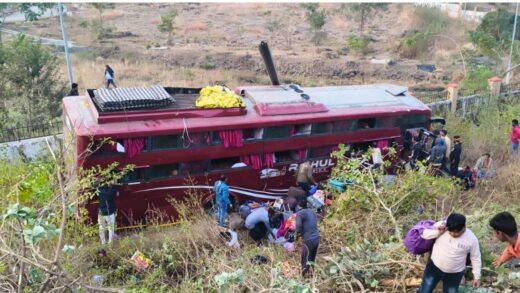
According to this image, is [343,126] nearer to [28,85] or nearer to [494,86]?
[494,86]

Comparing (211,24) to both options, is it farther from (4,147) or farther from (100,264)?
(100,264)

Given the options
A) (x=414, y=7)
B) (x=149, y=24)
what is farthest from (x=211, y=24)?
(x=414, y=7)

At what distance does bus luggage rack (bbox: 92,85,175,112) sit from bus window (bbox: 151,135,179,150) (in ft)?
2.07

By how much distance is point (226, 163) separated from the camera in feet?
32.1

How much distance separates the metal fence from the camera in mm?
11844

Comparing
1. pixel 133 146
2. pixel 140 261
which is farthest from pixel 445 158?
pixel 140 261

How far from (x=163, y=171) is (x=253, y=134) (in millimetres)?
1855

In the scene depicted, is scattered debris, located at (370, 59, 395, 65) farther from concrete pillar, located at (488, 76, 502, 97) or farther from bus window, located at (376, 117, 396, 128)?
bus window, located at (376, 117, 396, 128)

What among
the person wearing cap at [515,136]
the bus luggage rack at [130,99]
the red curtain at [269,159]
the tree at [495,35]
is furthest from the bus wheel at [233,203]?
the tree at [495,35]

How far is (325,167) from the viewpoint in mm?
10750

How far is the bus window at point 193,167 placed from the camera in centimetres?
934

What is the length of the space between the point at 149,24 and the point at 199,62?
13.1m

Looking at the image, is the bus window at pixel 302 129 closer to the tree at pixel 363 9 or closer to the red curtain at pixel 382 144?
the red curtain at pixel 382 144

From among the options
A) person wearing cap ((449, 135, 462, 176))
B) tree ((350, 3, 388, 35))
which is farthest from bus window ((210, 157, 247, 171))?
tree ((350, 3, 388, 35))
